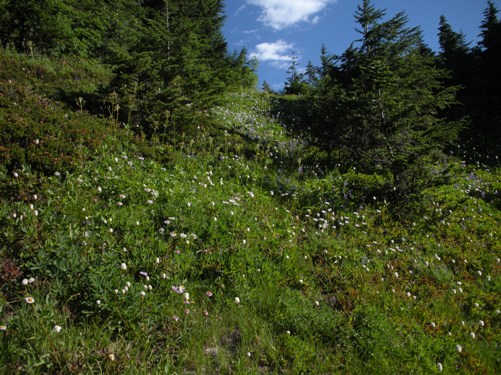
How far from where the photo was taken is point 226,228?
17.9 feet

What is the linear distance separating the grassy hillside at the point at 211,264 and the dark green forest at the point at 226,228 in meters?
0.03

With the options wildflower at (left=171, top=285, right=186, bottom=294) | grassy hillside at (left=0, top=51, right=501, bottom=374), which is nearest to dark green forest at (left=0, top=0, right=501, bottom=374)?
grassy hillside at (left=0, top=51, right=501, bottom=374)

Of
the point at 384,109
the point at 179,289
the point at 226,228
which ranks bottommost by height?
the point at 179,289

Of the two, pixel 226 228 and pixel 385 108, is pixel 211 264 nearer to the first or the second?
pixel 226 228

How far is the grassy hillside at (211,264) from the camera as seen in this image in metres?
3.43

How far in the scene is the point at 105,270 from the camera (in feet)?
12.7

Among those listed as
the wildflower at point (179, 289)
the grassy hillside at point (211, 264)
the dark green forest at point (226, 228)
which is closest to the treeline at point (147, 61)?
the dark green forest at point (226, 228)

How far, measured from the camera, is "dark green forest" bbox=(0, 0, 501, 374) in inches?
139

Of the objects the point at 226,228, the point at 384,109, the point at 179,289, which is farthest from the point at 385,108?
the point at 179,289

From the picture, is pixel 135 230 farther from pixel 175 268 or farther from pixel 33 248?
pixel 33 248

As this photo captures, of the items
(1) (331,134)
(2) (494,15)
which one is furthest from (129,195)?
(2) (494,15)

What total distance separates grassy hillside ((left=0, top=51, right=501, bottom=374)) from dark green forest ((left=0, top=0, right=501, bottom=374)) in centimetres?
3

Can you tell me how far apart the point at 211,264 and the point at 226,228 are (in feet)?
2.87

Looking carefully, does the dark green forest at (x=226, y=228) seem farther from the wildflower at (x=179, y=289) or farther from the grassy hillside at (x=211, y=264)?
the wildflower at (x=179, y=289)
